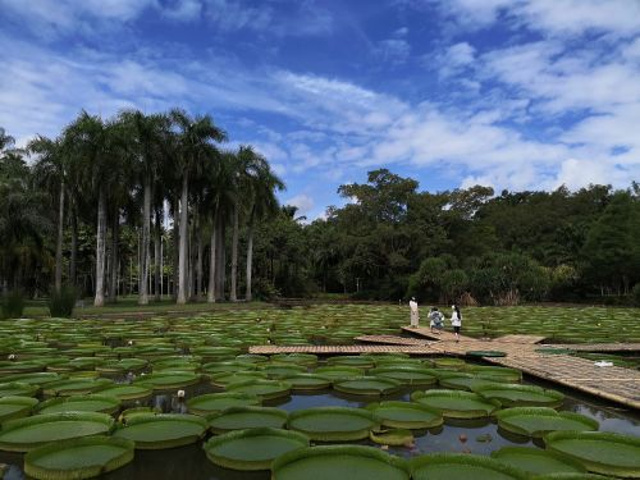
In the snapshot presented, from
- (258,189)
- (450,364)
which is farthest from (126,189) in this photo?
(450,364)

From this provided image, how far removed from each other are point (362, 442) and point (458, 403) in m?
1.99

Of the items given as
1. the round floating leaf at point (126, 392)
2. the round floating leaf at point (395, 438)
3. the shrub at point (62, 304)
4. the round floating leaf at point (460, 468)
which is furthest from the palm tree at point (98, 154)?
the round floating leaf at point (460, 468)

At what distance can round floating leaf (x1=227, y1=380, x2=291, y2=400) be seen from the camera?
25.9 ft

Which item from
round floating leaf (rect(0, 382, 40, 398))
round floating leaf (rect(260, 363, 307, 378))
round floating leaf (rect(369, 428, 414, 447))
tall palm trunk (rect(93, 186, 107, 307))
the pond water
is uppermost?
tall palm trunk (rect(93, 186, 107, 307))

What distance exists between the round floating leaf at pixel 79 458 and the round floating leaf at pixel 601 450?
446 cm

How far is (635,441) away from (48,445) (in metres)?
6.06

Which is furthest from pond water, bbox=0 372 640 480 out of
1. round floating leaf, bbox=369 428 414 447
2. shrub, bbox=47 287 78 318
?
shrub, bbox=47 287 78 318

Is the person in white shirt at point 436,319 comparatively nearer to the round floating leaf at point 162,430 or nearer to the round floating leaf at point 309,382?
the round floating leaf at point 309,382

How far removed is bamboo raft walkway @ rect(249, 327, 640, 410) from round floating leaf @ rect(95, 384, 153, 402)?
14.4ft

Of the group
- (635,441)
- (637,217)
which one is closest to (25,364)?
(635,441)

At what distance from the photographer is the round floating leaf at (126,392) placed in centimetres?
777

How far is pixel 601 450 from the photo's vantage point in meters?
5.34

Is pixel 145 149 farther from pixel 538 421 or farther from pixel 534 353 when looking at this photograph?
pixel 538 421

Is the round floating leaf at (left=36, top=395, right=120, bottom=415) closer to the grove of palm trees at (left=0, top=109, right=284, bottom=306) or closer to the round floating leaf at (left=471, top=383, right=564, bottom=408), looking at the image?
the round floating leaf at (left=471, top=383, right=564, bottom=408)
